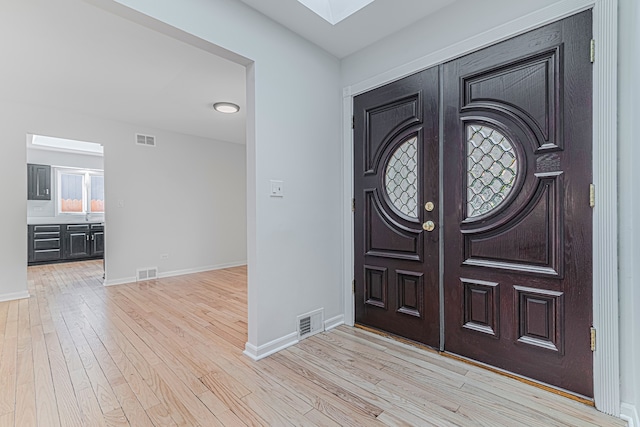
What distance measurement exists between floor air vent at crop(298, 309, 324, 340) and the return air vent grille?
417cm

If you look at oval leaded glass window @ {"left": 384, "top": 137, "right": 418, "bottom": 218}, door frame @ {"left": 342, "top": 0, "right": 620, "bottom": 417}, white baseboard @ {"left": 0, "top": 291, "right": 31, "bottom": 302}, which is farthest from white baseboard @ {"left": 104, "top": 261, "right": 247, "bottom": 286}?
door frame @ {"left": 342, "top": 0, "right": 620, "bottom": 417}

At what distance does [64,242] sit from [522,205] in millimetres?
8082

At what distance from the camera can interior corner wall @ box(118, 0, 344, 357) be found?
2027 mm

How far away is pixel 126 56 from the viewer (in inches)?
106

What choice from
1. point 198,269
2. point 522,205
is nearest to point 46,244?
point 198,269

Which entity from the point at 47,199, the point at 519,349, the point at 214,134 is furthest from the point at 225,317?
the point at 47,199

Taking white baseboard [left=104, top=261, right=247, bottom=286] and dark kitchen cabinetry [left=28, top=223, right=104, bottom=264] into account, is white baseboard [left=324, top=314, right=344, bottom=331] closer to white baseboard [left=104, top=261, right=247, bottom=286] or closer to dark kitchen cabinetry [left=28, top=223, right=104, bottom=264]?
white baseboard [left=104, top=261, right=247, bottom=286]

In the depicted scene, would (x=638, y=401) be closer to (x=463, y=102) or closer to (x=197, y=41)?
(x=463, y=102)

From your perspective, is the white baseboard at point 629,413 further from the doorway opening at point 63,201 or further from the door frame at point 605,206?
the doorway opening at point 63,201

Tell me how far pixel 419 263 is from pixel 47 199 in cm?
773

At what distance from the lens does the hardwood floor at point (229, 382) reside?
4.78ft

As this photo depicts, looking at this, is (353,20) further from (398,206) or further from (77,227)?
(77,227)

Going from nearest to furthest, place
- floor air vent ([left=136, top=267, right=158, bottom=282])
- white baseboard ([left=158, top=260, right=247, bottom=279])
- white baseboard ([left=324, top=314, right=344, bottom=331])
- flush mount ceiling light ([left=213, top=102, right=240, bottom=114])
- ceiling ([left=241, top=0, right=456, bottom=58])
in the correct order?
ceiling ([left=241, top=0, right=456, bottom=58]) → white baseboard ([left=324, top=314, right=344, bottom=331]) → flush mount ceiling light ([left=213, top=102, right=240, bottom=114]) → floor air vent ([left=136, top=267, right=158, bottom=282]) → white baseboard ([left=158, top=260, right=247, bottom=279])

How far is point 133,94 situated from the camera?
3561 mm
